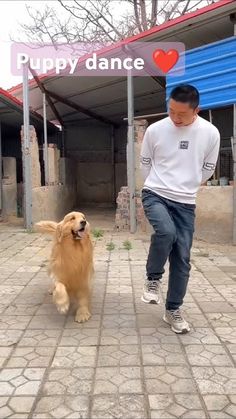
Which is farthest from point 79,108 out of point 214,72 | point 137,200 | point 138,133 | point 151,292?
point 151,292

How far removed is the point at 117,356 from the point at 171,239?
0.91 m

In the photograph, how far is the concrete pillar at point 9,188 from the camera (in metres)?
12.2

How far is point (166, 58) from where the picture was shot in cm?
809

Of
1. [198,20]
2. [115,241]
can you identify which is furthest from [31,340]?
[198,20]

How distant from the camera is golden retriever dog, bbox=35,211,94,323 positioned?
3.71 meters

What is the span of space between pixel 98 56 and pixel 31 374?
7.19 metres

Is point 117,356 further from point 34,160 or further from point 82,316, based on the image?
point 34,160

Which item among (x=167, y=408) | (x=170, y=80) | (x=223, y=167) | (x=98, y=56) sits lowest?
(x=167, y=408)

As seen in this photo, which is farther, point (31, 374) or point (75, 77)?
point (75, 77)

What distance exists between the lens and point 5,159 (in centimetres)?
1248

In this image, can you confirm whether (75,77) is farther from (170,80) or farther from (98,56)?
(170,80)

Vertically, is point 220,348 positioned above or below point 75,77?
below

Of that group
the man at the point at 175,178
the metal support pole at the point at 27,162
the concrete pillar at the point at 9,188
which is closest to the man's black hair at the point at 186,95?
the man at the point at 175,178

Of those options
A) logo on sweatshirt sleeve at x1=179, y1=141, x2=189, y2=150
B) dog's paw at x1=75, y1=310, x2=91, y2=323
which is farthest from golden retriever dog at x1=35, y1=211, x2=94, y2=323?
logo on sweatshirt sleeve at x1=179, y1=141, x2=189, y2=150
